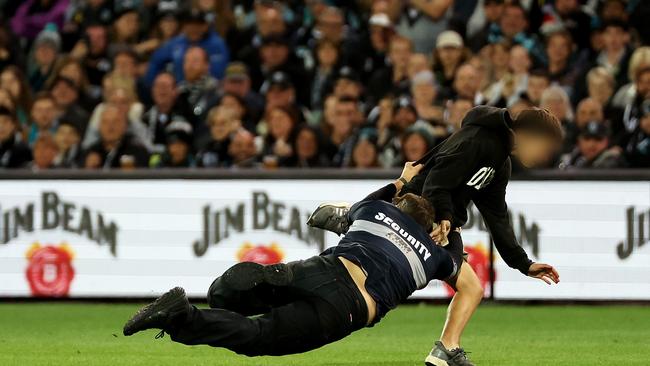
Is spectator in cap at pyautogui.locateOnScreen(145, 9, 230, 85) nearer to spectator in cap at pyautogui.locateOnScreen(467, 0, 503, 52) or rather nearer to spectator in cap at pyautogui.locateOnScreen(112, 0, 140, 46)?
spectator in cap at pyautogui.locateOnScreen(112, 0, 140, 46)

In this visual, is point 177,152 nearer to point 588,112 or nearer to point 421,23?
point 421,23

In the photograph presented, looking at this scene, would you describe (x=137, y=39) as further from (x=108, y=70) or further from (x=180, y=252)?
(x=180, y=252)

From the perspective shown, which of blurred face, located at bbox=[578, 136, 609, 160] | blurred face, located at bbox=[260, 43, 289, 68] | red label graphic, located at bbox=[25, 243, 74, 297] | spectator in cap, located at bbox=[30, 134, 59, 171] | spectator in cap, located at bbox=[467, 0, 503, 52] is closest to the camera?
red label graphic, located at bbox=[25, 243, 74, 297]

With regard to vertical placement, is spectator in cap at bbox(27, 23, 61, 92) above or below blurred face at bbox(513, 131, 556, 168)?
above

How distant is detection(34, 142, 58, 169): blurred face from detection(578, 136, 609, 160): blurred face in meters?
5.98

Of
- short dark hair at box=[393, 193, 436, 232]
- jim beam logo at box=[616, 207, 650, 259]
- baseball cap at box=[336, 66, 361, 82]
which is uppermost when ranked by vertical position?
baseball cap at box=[336, 66, 361, 82]

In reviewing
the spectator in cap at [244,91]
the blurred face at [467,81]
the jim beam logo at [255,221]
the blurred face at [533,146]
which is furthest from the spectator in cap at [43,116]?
the blurred face at [533,146]

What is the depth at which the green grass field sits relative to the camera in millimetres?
10164

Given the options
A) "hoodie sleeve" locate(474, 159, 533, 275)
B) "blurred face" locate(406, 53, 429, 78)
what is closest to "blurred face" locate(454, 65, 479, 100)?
"blurred face" locate(406, 53, 429, 78)

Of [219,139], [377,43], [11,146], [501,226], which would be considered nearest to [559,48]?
[377,43]

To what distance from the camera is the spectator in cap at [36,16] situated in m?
20.2

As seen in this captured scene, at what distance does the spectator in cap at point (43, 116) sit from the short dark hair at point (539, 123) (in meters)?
9.86

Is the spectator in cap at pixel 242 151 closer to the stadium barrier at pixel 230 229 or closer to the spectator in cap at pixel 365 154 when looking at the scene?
the stadium barrier at pixel 230 229

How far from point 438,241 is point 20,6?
13408 millimetres
